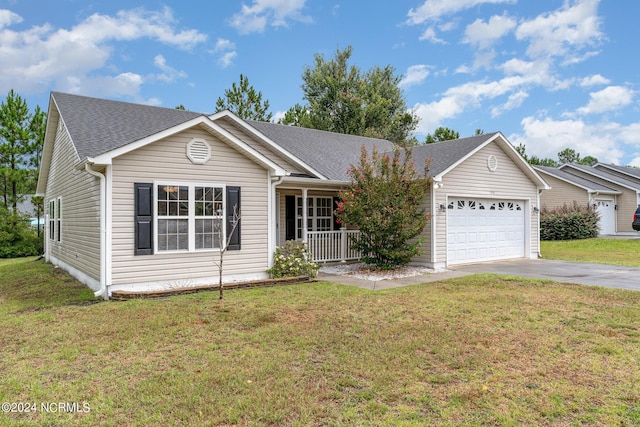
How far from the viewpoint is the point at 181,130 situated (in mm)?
8797

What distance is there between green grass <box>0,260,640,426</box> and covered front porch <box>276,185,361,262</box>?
4.72 m

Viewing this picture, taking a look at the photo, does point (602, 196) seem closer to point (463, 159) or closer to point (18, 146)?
point (463, 159)

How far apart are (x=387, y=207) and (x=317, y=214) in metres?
3.12

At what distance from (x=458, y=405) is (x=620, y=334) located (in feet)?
11.4

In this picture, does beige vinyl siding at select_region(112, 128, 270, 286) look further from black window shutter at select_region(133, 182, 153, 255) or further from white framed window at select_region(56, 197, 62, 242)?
white framed window at select_region(56, 197, 62, 242)

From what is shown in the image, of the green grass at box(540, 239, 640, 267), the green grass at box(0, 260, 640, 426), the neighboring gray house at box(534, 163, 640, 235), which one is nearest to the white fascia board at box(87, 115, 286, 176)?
the green grass at box(0, 260, 640, 426)

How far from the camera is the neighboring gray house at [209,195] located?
834 centimetres

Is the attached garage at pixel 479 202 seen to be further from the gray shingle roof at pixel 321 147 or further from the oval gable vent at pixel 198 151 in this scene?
the oval gable vent at pixel 198 151

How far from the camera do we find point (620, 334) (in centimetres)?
554

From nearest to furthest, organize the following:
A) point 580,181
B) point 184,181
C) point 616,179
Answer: point 184,181
point 580,181
point 616,179

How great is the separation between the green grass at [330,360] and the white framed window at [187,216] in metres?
1.50

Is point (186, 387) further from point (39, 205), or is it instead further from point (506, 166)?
point (39, 205)

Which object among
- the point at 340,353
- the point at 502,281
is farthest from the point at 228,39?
the point at 340,353

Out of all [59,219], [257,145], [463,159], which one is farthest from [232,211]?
[463,159]
